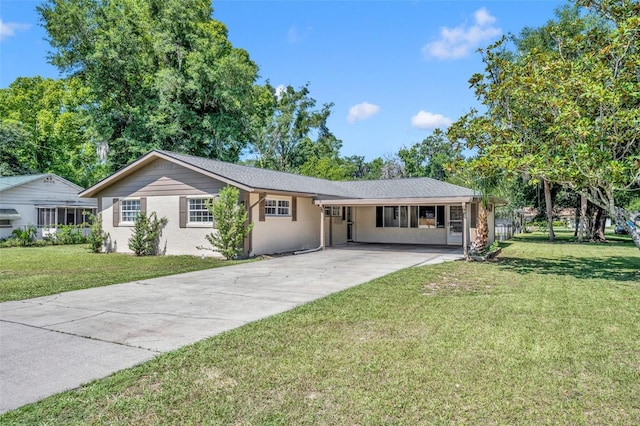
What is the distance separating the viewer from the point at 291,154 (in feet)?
137

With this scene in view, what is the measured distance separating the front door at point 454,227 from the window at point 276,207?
8040 millimetres

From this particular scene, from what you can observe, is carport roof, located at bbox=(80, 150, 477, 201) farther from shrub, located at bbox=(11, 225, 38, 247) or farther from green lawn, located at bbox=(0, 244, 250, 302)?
shrub, located at bbox=(11, 225, 38, 247)

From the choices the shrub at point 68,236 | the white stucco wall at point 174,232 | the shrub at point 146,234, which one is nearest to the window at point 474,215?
the white stucco wall at point 174,232

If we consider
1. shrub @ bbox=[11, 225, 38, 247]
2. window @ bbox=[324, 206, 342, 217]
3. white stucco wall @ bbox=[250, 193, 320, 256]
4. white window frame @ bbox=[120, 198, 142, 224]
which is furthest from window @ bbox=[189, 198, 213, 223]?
shrub @ bbox=[11, 225, 38, 247]

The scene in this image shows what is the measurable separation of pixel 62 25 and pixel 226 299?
2537cm

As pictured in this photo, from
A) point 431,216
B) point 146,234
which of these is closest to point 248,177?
point 146,234

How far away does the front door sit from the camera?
18.4 m

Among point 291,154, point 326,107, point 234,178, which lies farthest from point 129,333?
point 326,107

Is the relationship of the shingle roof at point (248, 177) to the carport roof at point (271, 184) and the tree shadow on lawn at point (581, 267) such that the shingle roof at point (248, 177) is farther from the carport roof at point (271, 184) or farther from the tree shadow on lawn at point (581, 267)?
the tree shadow on lawn at point (581, 267)

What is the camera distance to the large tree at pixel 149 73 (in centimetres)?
2409

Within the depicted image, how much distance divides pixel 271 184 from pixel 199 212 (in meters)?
2.78

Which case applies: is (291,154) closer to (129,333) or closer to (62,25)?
(62,25)

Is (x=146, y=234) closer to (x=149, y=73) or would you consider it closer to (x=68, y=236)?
(x=68, y=236)

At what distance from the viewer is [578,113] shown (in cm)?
859
